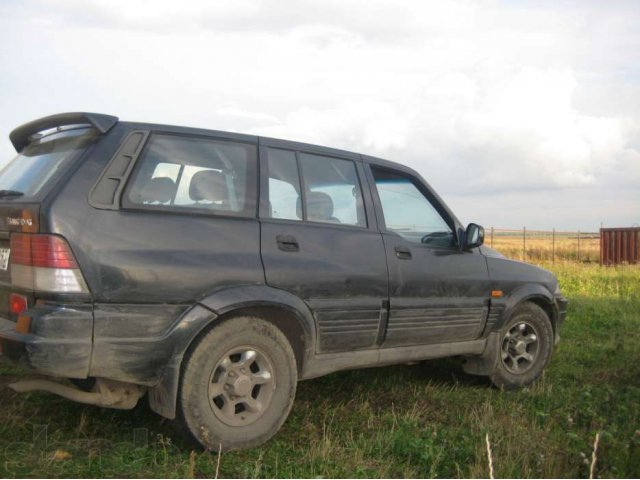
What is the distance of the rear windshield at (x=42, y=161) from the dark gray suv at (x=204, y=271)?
1 centimetres

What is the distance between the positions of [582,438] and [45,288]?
307cm

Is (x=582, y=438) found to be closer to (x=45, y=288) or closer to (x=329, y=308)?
(x=329, y=308)

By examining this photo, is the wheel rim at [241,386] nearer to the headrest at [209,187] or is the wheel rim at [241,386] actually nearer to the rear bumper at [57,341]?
the rear bumper at [57,341]

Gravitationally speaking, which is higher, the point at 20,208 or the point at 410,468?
the point at 20,208

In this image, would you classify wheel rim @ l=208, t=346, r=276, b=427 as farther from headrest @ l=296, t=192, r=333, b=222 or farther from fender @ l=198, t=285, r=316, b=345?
headrest @ l=296, t=192, r=333, b=222

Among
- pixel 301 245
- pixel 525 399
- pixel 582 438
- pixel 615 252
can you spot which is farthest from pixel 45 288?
pixel 615 252

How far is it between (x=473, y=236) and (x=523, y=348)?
3.92ft

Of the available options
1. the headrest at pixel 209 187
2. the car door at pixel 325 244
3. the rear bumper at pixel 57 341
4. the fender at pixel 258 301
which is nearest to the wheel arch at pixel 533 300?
the car door at pixel 325 244

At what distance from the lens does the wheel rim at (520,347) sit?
5.29 metres

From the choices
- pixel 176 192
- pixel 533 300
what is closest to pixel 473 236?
pixel 533 300

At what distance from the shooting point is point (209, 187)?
371 centimetres

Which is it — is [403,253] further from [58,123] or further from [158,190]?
[58,123]

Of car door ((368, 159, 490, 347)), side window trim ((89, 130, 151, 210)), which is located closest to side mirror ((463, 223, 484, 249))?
car door ((368, 159, 490, 347))

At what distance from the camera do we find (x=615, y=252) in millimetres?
24938
